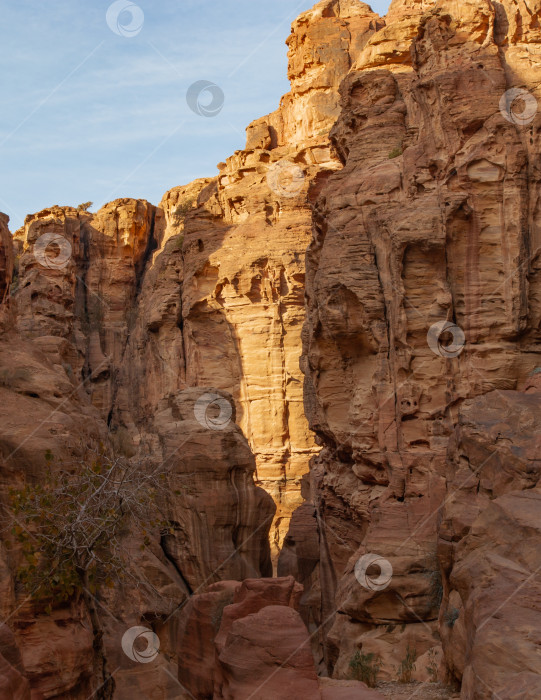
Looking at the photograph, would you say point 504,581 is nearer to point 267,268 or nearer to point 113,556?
point 113,556

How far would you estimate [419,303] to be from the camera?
62.9ft

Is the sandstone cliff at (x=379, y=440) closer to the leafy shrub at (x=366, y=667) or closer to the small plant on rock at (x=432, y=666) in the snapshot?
the small plant on rock at (x=432, y=666)

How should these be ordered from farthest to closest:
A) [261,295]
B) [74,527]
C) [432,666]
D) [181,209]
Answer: [181,209]
[261,295]
[432,666]
[74,527]

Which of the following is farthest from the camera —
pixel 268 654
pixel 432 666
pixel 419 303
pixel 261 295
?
pixel 261 295

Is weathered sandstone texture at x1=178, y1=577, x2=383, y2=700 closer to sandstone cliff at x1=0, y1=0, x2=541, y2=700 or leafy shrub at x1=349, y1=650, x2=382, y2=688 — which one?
sandstone cliff at x1=0, y1=0, x2=541, y2=700

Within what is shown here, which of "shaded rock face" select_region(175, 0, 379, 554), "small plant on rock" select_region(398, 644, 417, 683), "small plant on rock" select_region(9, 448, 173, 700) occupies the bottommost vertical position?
"small plant on rock" select_region(398, 644, 417, 683)

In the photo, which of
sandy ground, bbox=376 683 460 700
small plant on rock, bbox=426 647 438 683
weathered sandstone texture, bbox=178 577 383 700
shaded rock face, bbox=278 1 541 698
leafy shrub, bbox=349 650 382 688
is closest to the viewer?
sandy ground, bbox=376 683 460 700

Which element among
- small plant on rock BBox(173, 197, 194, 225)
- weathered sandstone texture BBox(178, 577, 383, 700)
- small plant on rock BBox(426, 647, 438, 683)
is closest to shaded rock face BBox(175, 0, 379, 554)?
small plant on rock BBox(173, 197, 194, 225)

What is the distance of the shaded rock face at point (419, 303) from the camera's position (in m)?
16.9

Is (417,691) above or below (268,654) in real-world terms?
below

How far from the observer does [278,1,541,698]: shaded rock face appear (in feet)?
55.5

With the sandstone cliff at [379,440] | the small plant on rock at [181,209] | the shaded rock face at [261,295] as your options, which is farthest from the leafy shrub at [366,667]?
the small plant on rock at [181,209]

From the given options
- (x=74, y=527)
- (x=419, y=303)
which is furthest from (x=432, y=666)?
(x=419, y=303)

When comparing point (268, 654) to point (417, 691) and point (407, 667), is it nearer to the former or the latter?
point (417, 691)
